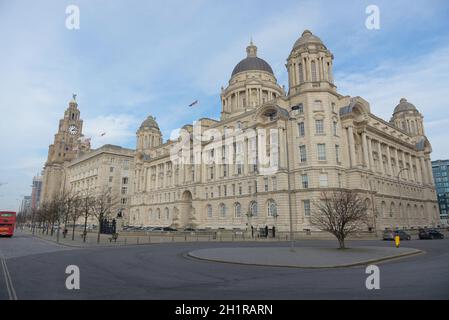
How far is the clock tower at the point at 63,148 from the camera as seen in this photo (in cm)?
15236

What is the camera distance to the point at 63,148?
158250mm

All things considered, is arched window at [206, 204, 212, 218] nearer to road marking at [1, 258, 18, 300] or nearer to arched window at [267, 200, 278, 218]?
arched window at [267, 200, 278, 218]

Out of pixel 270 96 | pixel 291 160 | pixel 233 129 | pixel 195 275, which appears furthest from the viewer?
pixel 270 96

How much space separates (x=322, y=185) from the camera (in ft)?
161

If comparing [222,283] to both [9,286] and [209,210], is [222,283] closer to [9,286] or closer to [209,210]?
[9,286]

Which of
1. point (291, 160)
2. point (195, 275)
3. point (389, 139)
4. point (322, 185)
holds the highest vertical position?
point (389, 139)

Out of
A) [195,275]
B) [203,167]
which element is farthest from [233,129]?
[195,275]

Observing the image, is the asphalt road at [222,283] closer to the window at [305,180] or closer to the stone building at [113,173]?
the window at [305,180]

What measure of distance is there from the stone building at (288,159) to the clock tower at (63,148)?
79.6 m

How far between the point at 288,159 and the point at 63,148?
155643 mm

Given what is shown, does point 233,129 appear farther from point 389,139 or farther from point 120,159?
point 120,159

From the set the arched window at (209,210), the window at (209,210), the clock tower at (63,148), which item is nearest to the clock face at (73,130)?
the clock tower at (63,148)

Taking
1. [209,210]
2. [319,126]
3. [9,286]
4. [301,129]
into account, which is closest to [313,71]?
[319,126]
